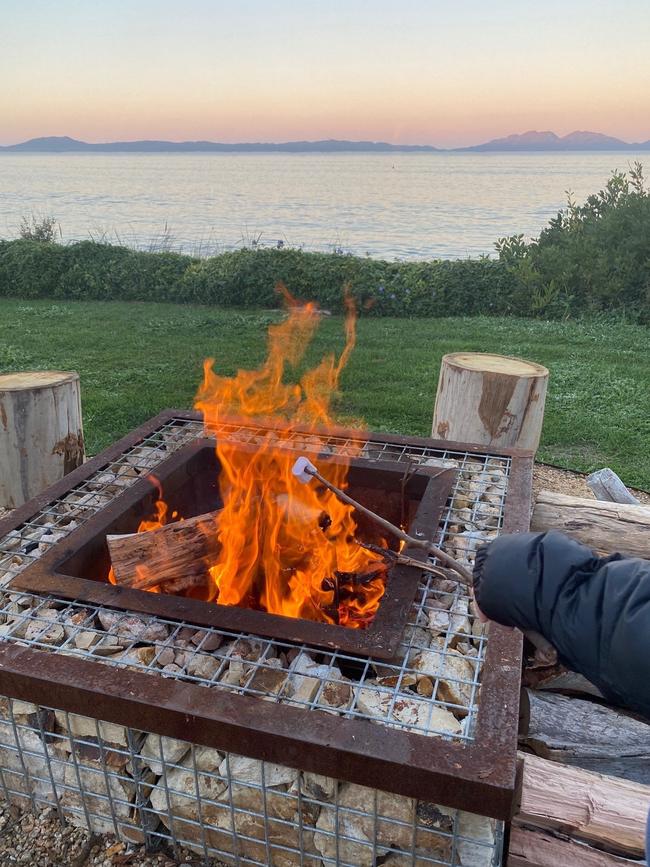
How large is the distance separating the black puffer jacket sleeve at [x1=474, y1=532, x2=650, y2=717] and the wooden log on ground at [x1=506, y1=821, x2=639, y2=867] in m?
0.92

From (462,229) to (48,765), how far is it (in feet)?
84.8

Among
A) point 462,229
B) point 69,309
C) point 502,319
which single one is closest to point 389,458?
point 502,319

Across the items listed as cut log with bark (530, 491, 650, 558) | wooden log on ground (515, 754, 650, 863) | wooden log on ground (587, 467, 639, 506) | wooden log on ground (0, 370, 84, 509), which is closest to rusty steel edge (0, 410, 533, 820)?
wooden log on ground (515, 754, 650, 863)

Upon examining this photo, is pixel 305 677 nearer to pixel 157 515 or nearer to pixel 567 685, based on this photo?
pixel 567 685

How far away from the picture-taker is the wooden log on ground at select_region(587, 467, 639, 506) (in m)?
4.48

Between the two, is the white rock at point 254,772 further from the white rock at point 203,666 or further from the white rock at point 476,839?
the white rock at point 476,839

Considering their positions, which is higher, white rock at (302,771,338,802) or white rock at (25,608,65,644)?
white rock at (25,608,65,644)

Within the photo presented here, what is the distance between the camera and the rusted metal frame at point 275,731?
192 centimetres

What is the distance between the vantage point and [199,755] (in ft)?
7.57

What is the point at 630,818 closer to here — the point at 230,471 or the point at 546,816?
the point at 546,816

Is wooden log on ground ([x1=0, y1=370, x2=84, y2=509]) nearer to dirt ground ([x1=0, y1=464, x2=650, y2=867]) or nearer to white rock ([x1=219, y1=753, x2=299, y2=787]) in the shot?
dirt ground ([x1=0, y1=464, x2=650, y2=867])

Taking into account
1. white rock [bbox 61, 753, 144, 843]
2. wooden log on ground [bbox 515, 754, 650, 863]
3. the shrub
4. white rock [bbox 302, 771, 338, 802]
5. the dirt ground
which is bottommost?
the dirt ground

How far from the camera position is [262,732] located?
6.69 feet

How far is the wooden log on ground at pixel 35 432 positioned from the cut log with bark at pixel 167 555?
2.02 meters
